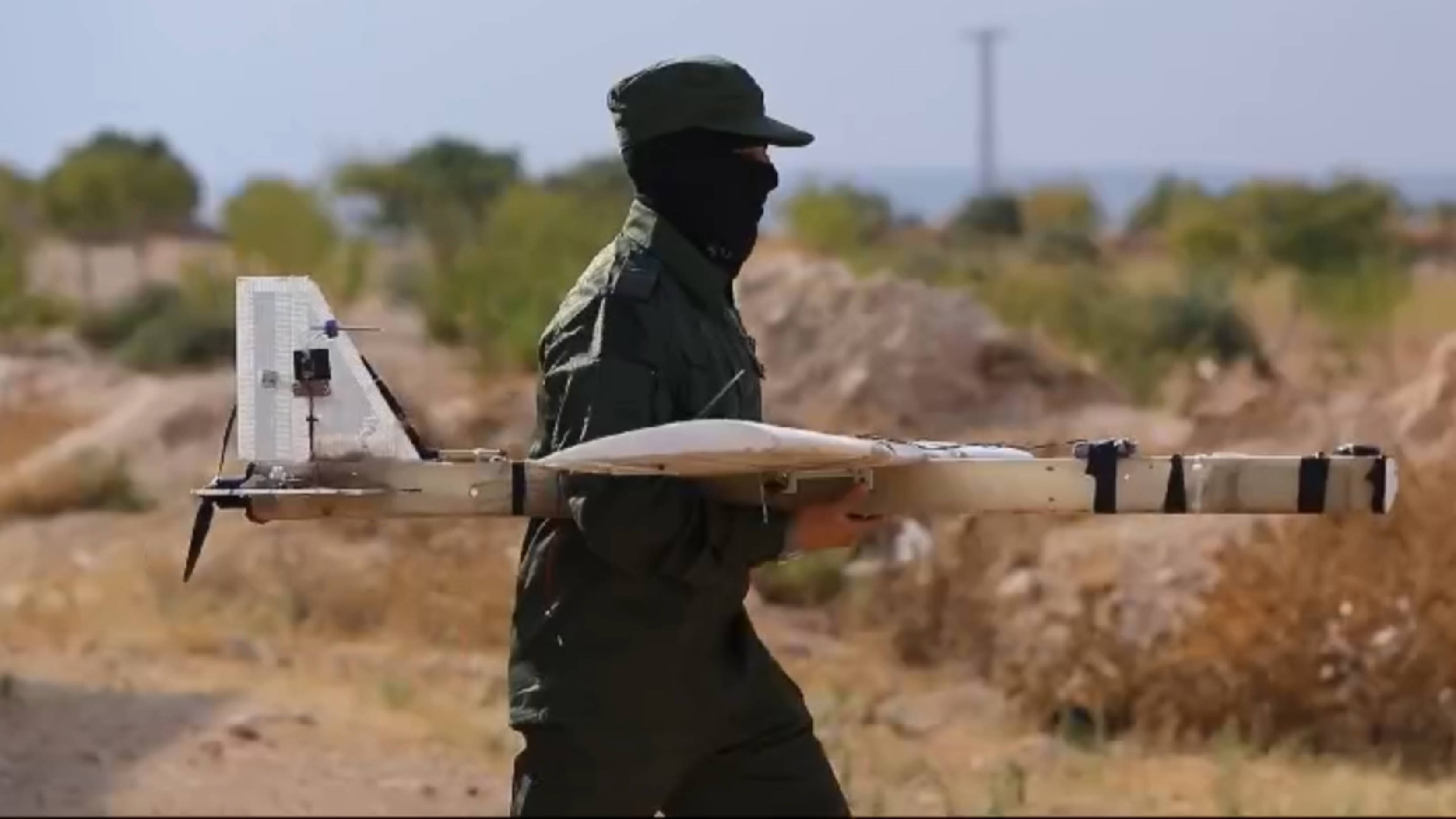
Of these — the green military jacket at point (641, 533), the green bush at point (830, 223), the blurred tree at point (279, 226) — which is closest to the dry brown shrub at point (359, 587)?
the green military jacket at point (641, 533)

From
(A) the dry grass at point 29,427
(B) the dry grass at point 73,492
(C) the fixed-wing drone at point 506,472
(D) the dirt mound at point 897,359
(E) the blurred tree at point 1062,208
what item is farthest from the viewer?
(E) the blurred tree at point 1062,208

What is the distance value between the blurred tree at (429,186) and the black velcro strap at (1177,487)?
24723 mm

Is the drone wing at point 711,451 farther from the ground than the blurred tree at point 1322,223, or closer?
closer

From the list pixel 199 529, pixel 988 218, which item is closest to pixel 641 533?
pixel 199 529

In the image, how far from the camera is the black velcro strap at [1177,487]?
12.7ft

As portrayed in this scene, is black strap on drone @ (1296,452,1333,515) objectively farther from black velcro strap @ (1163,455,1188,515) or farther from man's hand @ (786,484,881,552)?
A: man's hand @ (786,484,881,552)

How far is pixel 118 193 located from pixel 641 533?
33249 mm

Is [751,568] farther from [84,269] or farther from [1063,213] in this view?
[1063,213]

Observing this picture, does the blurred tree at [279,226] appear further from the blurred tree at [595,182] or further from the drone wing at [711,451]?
the drone wing at [711,451]

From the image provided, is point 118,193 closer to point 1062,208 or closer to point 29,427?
point 29,427

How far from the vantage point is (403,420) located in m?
3.99

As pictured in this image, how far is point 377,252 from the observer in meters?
31.5

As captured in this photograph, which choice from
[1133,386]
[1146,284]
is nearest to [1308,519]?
[1133,386]

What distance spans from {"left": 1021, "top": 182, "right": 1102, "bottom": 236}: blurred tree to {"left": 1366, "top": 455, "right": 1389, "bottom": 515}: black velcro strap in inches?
1920
